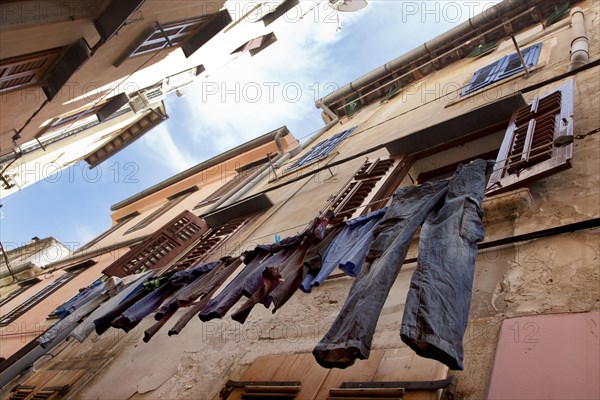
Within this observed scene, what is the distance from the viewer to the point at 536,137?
464 cm

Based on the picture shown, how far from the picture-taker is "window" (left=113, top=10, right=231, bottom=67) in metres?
7.94

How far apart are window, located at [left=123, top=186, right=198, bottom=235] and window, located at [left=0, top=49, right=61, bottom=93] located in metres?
9.86

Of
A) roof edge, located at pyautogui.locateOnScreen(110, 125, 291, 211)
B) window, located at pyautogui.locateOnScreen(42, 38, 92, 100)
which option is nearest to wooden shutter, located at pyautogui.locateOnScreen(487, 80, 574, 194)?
window, located at pyautogui.locateOnScreen(42, 38, 92, 100)

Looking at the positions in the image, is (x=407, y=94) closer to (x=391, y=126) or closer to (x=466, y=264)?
(x=391, y=126)

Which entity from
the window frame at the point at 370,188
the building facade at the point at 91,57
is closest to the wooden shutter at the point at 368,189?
the window frame at the point at 370,188

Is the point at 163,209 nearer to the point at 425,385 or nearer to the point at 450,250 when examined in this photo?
the point at 425,385

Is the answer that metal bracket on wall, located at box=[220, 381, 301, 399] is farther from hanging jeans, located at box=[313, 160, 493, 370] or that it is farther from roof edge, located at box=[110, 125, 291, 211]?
roof edge, located at box=[110, 125, 291, 211]

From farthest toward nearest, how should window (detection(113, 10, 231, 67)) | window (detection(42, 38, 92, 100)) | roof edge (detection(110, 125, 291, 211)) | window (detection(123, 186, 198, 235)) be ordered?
roof edge (detection(110, 125, 291, 211)), window (detection(123, 186, 198, 235)), window (detection(113, 10, 231, 67)), window (detection(42, 38, 92, 100))

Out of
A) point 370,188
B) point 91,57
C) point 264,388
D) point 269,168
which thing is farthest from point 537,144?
point 269,168

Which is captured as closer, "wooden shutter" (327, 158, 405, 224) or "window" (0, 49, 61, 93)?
"wooden shutter" (327, 158, 405, 224)

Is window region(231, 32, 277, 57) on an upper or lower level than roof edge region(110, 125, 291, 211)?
upper

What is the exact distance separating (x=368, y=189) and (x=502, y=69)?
4755 millimetres

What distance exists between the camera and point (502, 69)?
8852 mm

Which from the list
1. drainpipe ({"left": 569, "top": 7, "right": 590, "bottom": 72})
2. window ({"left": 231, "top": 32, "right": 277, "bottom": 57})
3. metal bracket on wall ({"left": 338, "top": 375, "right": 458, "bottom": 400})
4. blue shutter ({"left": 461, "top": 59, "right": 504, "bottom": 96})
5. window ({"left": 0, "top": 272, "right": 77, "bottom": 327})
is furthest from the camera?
window ({"left": 231, "top": 32, "right": 277, "bottom": 57})
